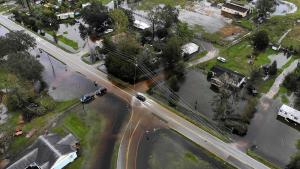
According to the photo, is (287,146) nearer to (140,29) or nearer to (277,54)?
(277,54)

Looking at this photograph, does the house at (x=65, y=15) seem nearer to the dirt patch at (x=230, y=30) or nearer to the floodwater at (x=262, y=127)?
the dirt patch at (x=230, y=30)

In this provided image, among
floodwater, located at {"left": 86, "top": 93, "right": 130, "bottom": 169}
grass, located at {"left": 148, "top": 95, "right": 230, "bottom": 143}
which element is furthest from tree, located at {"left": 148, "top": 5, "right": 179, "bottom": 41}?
grass, located at {"left": 148, "top": 95, "right": 230, "bottom": 143}

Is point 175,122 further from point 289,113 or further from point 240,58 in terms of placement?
point 240,58

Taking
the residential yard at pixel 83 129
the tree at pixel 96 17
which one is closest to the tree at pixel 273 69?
the residential yard at pixel 83 129

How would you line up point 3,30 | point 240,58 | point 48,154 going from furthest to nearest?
point 3,30, point 240,58, point 48,154

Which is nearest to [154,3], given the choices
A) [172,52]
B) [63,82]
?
[172,52]
